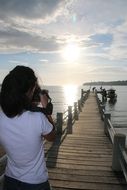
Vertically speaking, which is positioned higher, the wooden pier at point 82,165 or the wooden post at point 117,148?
the wooden post at point 117,148

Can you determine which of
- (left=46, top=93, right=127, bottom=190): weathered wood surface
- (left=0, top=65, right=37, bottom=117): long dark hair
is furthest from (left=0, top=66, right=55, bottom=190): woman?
(left=46, top=93, right=127, bottom=190): weathered wood surface

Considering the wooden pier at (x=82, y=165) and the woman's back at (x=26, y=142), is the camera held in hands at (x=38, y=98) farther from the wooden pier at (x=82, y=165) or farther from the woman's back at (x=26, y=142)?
the wooden pier at (x=82, y=165)

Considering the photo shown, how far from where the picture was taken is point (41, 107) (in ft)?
7.74

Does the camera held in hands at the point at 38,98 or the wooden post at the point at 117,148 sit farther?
the wooden post at the point at 117,148

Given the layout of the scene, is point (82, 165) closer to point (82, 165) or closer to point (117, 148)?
point (82, 165)

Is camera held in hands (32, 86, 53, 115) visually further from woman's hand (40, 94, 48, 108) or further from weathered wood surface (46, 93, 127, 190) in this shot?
weathered wood surface (46, 93, 127, 190)

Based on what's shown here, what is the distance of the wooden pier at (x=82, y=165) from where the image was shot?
626 centimetres

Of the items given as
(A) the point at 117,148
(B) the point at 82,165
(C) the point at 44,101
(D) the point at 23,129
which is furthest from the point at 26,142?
(B) the point at 82,165

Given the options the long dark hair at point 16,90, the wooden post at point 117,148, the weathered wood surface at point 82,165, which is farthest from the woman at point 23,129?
the wooden post at point 117,148

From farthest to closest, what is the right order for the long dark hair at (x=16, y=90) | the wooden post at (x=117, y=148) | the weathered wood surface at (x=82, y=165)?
1. the wooden post at (x=117, y=148)
2. the weathered wood surface at (x=82, y=165)
3. the long dark hair at (x=16, y=90)

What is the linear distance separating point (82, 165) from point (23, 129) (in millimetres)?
5676

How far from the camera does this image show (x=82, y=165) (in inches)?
303

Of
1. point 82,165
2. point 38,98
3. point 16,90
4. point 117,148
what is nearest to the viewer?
point 16,90

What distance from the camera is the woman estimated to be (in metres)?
2.33
